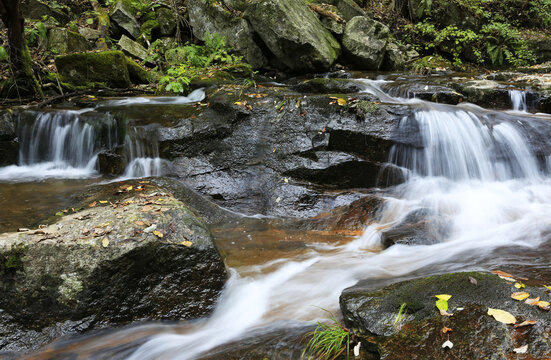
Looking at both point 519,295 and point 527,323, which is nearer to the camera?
point 527,323

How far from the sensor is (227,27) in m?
12.1

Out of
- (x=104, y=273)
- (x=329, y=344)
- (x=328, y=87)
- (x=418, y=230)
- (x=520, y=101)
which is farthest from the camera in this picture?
(x=328, y=87)

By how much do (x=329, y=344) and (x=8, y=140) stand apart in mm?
7856

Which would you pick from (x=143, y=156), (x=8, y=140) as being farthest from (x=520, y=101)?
(x=8, y=140)

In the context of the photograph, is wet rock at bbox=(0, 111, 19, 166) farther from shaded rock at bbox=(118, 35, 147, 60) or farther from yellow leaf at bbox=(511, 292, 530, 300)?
yellow leaf at bbox=(511, 292, 530, 300)

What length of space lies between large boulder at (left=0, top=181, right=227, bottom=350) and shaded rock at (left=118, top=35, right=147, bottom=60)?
997cm

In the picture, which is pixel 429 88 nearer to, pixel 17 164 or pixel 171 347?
pixel 171 347

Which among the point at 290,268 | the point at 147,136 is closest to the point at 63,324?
the point at 290,268

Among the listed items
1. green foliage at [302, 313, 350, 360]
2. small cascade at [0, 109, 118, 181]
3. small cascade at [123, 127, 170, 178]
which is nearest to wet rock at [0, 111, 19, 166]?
small cascade at [0, 109, 118, 181]

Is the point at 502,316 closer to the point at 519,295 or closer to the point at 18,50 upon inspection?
the point at 519,295

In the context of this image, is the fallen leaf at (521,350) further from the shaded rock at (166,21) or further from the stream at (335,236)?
the shaded rock at (166,21)

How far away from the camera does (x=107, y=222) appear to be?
3.35 m

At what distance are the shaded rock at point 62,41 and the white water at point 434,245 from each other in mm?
11130

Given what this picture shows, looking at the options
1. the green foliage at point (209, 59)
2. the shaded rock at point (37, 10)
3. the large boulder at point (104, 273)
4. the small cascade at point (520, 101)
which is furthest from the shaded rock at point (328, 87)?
the shaded rock at point (37, 10)
